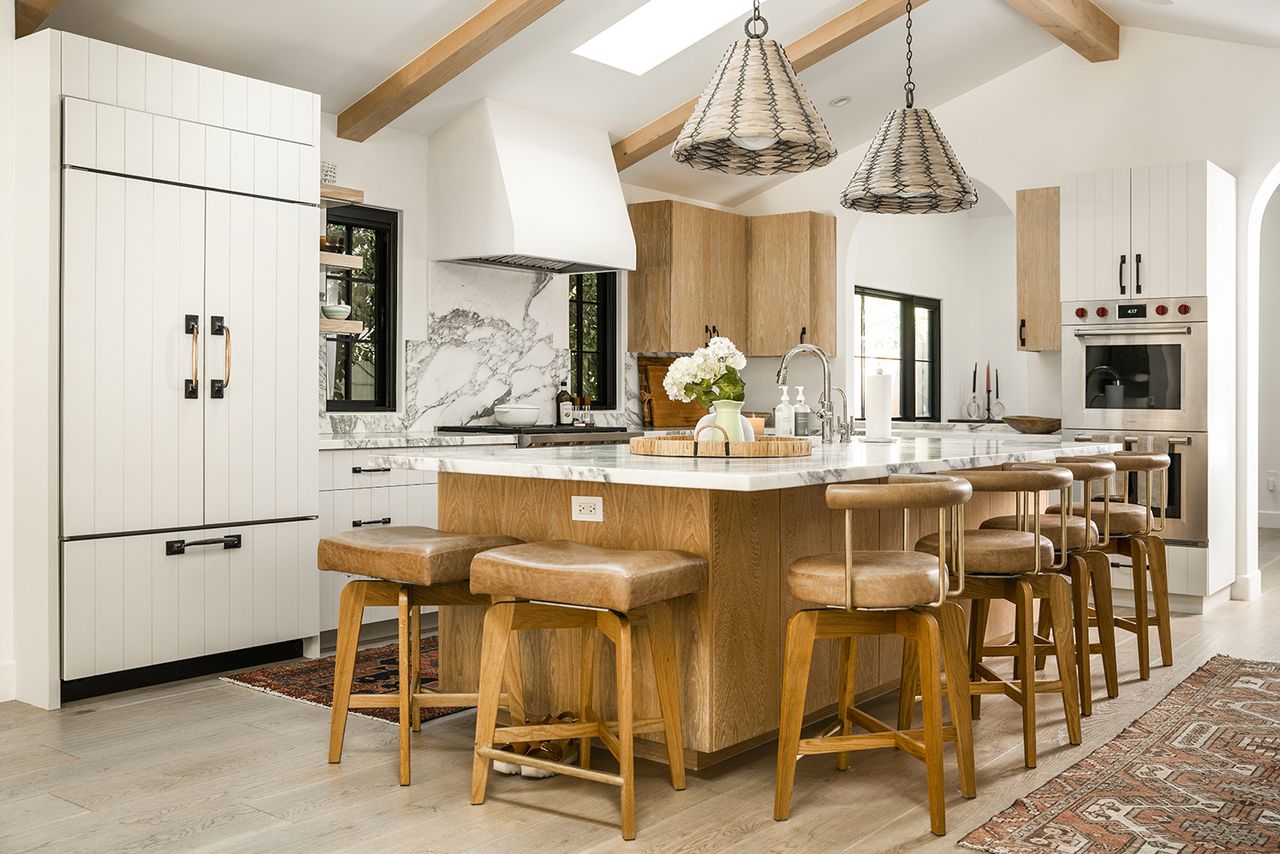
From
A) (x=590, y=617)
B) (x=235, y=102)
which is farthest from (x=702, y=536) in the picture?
(x=235, y=102)

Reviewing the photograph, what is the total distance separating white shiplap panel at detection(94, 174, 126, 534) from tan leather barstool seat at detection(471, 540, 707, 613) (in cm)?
177

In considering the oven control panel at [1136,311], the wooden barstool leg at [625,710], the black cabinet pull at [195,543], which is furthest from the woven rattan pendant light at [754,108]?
the oven control panel at [1136,311]

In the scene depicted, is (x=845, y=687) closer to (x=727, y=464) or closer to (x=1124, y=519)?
(x=727, y=464)

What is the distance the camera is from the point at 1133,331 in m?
5.76

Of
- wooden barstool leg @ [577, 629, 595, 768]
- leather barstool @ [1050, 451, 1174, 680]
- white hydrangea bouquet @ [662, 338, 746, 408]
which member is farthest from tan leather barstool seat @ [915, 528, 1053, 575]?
wooden barstool leg @ [577, 629, 595, 768]

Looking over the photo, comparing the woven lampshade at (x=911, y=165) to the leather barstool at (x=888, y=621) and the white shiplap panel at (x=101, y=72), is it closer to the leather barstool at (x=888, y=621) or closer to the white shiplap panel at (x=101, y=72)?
the leather barstool at (x=888, y=621)

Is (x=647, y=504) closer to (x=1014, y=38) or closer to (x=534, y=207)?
(x=534, y=207)

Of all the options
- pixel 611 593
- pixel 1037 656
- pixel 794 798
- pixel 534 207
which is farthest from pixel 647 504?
pixel 534 207

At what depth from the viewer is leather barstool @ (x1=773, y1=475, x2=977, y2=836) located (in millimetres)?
2670

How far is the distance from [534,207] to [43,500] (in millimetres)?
2735

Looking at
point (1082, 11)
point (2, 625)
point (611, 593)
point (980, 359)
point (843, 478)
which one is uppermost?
point (1082, 11)

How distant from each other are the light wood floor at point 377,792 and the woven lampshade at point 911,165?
5.80 feet

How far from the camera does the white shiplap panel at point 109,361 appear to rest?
3881 mm

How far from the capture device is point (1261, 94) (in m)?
5.82
